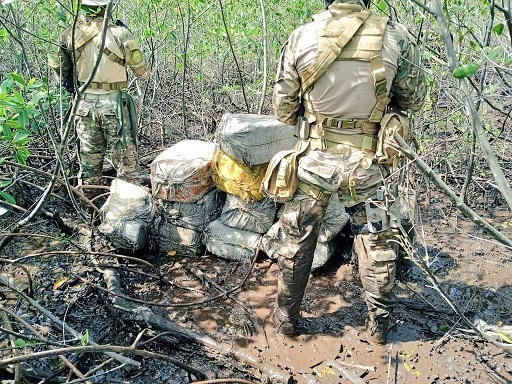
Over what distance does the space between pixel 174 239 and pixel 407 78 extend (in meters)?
2.17

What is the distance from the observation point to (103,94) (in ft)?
13.1

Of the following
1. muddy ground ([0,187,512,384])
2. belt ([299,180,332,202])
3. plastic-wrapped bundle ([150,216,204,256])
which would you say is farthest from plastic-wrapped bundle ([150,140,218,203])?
belt ([299,180,332,202])

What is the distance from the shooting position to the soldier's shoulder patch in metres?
4.00

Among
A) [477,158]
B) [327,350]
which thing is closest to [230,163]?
[327,350]

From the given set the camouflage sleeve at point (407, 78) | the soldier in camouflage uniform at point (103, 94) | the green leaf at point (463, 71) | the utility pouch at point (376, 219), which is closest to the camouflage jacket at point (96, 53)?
the soldier in camouflage uniform at point (103, 94)

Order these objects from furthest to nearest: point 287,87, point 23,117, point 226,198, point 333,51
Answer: point 226,198, point 287,87, point 333,51, point 23,117

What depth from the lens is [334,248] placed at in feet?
11.2

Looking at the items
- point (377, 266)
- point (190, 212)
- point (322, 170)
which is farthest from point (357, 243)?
point (190, 212)

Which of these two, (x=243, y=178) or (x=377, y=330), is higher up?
(x=243, y=178)

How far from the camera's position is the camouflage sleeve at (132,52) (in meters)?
3.92

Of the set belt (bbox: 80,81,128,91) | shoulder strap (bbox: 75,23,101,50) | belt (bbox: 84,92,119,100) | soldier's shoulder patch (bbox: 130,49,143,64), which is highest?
shoulder strap (bbox: 75,23,101,50)

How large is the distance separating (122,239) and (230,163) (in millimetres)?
1040

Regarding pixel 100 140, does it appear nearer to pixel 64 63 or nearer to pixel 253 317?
pixel 64 63

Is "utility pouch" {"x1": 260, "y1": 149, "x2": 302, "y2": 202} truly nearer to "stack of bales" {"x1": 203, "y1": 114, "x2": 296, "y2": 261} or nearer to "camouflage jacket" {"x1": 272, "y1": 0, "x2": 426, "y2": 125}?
"camouflage jacket" {"x1": 272, "y1": 0, "x2": 426, "y2": 125}
